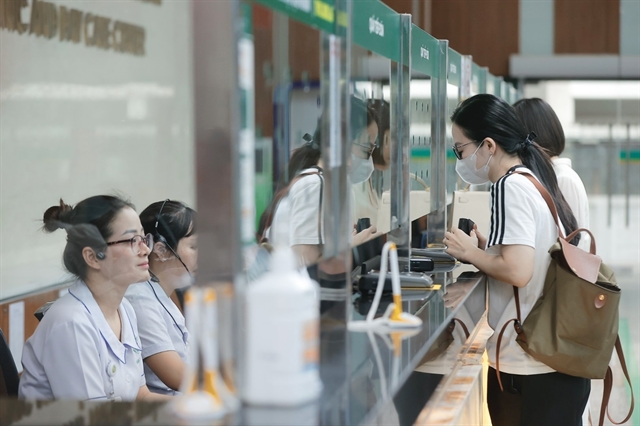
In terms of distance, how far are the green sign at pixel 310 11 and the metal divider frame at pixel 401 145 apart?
111 centimetres

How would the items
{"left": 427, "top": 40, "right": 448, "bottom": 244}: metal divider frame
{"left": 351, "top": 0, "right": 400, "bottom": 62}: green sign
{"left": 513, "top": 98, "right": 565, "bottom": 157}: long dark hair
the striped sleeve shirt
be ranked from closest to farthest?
{"left": 351, "top": 0, "right": 400, "bottom": 62}: green sign < the striped sleeve shirt < {"left": 427, "top": 40, "right": 448, "bottom": 244}: metal divider frame < {"left": 513, "top": 98, "right": 565, "bottom": 157}: long dark hair

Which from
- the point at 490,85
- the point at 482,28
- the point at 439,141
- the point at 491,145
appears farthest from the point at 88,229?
the point at 482,28

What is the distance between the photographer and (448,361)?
8.50 ft

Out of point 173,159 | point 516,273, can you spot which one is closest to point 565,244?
point 516,273

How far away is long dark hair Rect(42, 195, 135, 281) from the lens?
259 cm

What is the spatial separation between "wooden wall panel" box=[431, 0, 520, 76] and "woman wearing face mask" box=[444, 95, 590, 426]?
22.7 feet

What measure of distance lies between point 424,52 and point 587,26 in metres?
6.73

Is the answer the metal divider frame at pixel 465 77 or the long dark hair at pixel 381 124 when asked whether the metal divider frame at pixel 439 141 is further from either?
the long dark hair at pixel 381 124

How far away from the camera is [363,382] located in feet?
5.06

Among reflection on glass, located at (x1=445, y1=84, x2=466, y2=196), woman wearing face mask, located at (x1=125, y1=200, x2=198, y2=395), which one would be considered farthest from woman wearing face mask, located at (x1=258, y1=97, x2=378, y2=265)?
reflection on glass, located at (x1=445, y1=84, x2=466, y2=196)

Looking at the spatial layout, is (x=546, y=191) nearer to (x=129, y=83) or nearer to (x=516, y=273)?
(x=516, y=273)

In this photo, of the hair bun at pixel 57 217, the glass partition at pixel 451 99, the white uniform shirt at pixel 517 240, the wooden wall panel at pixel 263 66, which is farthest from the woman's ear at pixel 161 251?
the wooden wall panel at pixel 263 66

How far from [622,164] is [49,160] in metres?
6.74

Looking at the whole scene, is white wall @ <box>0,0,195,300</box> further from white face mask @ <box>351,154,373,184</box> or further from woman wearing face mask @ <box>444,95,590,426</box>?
woman wearing face mask @ <box>444,95,590,426</box>
